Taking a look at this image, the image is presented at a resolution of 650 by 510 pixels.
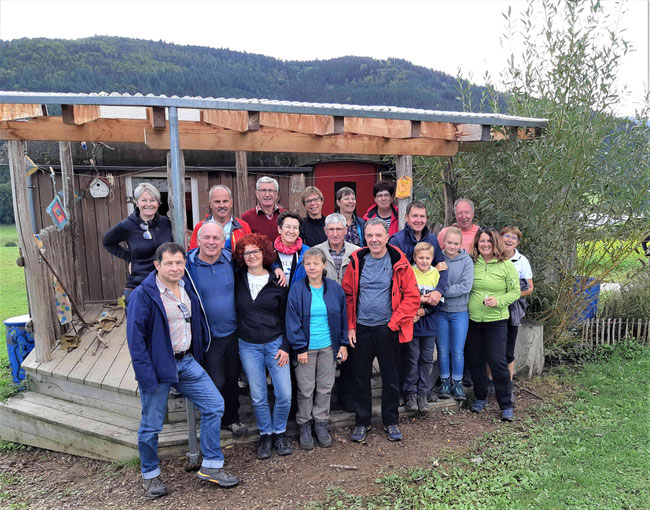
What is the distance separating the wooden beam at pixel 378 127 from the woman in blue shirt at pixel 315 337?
1568 millimetres

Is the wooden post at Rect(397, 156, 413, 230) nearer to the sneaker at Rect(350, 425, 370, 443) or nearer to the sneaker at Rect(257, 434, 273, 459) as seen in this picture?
the sneaker at Rect(350, 425, 370, 443)

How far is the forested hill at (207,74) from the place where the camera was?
110ft

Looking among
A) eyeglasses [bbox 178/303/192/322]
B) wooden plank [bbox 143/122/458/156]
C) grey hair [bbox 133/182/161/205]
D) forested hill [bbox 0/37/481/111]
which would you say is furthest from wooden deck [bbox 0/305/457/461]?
forested hill [bbox 0/37/481/111]

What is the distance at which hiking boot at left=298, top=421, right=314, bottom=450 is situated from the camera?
4.05 meters

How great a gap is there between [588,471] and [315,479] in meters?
2.17

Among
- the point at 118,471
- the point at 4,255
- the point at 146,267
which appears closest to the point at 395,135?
the point at 146,267

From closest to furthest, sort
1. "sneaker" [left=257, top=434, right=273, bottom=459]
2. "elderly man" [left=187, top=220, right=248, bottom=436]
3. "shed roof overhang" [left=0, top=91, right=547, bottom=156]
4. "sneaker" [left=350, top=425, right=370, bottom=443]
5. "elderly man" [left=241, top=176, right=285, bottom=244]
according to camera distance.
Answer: "elderly man" [left=187, top=220, right=248, bottom=436] < "shed roof overhang" [left=0, top=91, right=547, bottom=156] < "sneaker" [left=257, top=434, right=273, bottom=459] < "sneaker" [left=350, top=425, right=370, bottom=443] < "elderly man" [left=241, top=176, right=285, bottom=244]

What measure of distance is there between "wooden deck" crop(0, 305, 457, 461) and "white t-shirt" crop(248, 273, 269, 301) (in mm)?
1198

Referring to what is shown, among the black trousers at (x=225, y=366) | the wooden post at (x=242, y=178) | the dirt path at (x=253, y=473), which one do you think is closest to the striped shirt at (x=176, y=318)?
the black trousers at (x=225, y=366)

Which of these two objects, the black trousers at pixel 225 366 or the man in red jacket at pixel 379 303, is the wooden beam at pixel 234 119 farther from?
the black trousers at pixel 225 366

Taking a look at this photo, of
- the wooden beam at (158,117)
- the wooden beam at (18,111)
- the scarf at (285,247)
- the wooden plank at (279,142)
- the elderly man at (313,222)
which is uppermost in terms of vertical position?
the wooden beam at (18,111)

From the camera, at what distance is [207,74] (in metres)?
40.8

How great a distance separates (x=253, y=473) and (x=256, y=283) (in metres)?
1.56

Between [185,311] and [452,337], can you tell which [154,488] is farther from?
[452,337]
